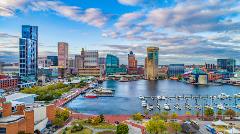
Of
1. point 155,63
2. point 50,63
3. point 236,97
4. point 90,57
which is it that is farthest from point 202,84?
point 50,63

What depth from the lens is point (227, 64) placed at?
153 metres

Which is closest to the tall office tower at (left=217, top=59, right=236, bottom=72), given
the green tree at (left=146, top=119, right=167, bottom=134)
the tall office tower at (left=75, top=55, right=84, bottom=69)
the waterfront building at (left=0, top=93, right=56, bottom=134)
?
the tall office tower at (left=75, top=55, right=84, bottom=69)

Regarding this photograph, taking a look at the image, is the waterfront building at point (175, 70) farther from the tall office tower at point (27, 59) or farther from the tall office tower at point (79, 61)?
the tall office tower at point (27, 59)

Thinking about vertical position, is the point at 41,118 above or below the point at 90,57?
below

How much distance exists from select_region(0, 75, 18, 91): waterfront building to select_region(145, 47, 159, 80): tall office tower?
85706 millimetres

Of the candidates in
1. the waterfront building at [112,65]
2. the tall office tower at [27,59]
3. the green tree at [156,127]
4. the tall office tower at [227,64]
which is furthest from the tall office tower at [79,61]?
the green tree at [156,127]

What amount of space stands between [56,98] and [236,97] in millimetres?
36402

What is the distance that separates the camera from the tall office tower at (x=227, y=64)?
14975 centimetres

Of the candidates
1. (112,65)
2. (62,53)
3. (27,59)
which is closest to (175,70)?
(112,65)

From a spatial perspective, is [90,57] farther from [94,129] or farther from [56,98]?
[94,129]

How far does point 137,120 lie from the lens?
31250 mm

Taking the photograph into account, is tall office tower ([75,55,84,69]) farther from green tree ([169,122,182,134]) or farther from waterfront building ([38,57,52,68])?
green tree ([169,122,182,134])

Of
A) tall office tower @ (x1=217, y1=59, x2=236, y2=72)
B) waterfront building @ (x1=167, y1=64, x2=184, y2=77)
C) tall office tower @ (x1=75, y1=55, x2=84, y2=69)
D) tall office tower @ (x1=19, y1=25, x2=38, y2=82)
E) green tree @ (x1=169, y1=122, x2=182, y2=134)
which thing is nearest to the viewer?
green tree @ (x1=169, y1=122, x2=182, y2=134)

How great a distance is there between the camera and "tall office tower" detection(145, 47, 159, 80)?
A: 144125 millimetres
